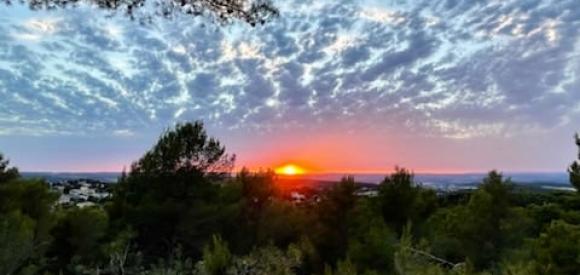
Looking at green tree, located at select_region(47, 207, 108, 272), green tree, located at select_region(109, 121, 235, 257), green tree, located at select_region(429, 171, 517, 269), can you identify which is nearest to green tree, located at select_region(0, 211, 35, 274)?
green tree, located at select_region(47, 207, 108, 272)

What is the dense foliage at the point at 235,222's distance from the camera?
1614cm

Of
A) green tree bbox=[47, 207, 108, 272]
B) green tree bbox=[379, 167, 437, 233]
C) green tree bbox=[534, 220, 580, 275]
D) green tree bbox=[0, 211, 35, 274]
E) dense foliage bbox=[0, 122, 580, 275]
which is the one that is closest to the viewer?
green tree bbox=[534, 220, 580, 275]

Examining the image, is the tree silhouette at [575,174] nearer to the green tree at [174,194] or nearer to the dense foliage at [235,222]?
→ the dense foliage at [235,222]

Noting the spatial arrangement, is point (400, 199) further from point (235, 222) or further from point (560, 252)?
point (560, 252)

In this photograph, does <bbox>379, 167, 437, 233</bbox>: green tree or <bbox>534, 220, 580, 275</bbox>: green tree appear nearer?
<bbox>534, 220, 580, 275</bbox>: green tree

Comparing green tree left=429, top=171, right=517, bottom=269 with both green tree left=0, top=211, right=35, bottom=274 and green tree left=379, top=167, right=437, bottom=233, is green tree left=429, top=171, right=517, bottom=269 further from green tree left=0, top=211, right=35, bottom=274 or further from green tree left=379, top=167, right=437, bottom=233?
green tree left=0, top=211, right=35, bottom=274

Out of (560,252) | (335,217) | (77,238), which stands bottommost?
(77,238)

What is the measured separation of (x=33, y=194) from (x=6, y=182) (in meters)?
0.97

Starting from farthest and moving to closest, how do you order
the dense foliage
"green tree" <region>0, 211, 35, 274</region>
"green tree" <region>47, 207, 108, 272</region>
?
"green tree" <region>47, 207, 108, 272</region>
the dense foliage
"green tree" <region>0, 211, 35, 274</region>

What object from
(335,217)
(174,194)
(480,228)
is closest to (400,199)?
(335,217)

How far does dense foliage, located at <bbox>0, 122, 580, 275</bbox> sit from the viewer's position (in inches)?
635

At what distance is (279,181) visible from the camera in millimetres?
28672

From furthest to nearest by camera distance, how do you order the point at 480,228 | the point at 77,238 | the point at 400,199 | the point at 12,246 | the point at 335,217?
the point at 400,199 → the point at 335,217 → the point at 77,238 → the point at 480,228 → the point at 12,246

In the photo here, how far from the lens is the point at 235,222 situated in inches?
1041
